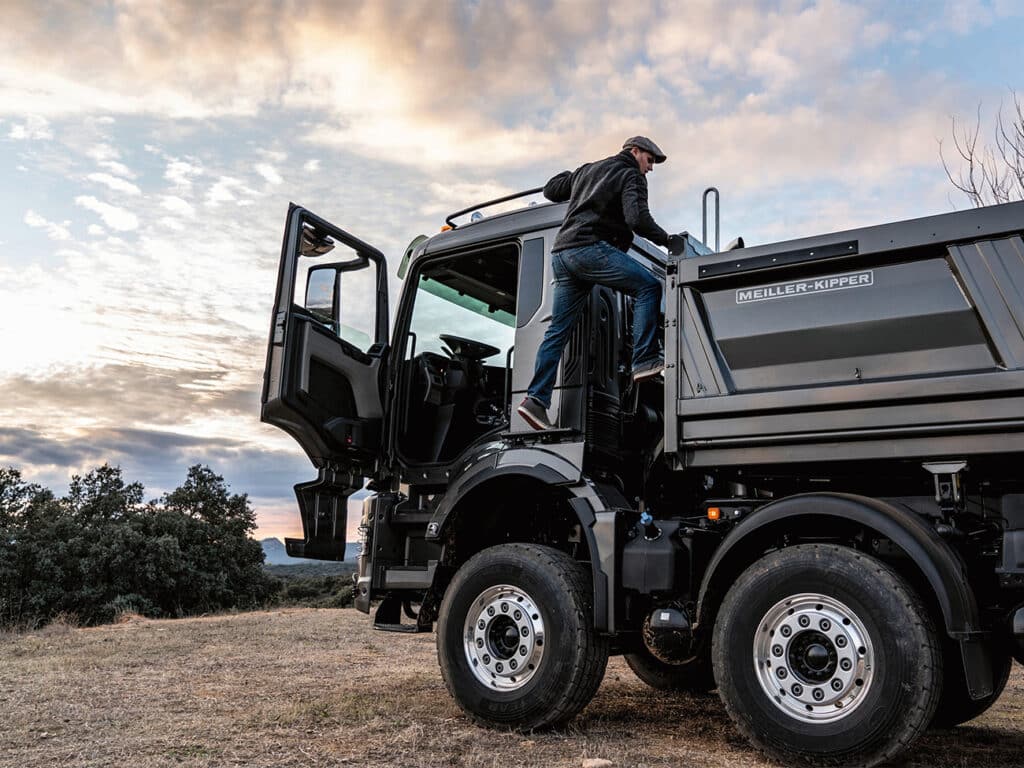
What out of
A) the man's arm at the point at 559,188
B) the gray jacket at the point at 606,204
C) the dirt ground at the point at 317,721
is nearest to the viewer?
the dirt ground at the point at 317,721

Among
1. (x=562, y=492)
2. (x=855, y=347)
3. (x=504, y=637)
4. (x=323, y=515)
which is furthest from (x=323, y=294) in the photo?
(x=855, y=347)

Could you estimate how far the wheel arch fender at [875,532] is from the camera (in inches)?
173

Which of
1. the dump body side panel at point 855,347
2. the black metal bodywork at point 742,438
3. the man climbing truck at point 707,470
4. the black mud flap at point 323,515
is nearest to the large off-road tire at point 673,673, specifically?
the man climbing truck at point 707,470

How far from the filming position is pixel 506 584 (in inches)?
231

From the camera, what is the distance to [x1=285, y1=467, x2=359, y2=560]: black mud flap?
7.08 metres

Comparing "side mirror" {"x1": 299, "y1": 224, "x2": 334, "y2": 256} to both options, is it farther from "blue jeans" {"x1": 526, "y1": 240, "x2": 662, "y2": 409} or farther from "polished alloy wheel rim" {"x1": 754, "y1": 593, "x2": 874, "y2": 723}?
"polished alloy wheel rim" {"x1": 754, "y1": 593, "x2": 874, "y2": 723}

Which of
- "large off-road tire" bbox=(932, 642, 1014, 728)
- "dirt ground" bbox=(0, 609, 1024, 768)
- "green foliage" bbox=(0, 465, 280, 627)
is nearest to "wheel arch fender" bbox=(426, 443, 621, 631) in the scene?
"dirt ground" bbox=(0, 609, 1024, 768)

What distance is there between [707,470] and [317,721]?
2.87 m

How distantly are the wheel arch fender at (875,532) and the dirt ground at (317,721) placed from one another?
923mm

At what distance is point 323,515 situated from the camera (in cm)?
720

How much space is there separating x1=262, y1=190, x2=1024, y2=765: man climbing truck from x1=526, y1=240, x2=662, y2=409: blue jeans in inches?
5.8

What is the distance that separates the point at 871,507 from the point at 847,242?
1.41m

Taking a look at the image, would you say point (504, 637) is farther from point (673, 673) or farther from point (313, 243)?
point (313, 243)

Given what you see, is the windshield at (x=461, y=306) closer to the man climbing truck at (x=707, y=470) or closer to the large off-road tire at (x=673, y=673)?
the man climbing truck at (x=707, y=470)
